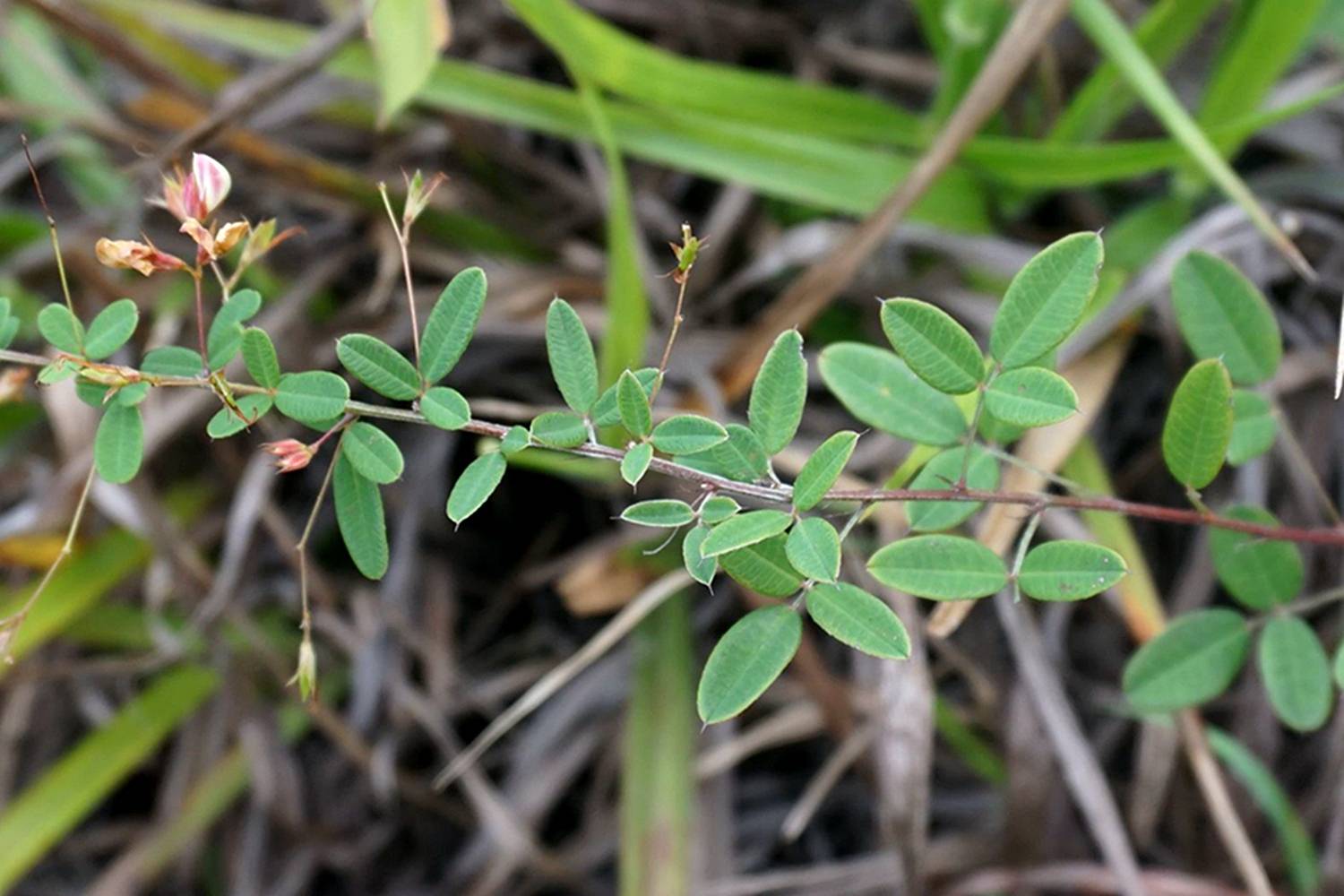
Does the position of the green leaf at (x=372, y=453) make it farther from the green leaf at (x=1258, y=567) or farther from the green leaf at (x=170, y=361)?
the green leaf at (x=1258, y=567)

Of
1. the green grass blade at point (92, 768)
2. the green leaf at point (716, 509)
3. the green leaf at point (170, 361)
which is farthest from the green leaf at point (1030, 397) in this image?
the green grass blade at point (92, 768)

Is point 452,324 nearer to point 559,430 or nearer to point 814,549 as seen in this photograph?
point 559,430

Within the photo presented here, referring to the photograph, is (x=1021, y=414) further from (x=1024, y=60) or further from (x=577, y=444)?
(x=1024, y=60)

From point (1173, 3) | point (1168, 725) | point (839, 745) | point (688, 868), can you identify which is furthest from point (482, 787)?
point (1173, 3)

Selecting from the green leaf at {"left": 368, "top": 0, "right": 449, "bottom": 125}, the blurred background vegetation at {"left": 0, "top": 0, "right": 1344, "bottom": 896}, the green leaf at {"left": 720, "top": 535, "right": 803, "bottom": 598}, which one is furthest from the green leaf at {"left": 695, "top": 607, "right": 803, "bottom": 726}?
the green leaf at {"left": 368, "top": 0, "right": 449, "bottom": 125}

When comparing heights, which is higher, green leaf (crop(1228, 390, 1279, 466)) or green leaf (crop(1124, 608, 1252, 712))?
green leaf (crop(1228, 390, 1279, 466))

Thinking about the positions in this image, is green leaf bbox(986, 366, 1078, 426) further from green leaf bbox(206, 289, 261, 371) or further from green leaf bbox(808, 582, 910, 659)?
green leaf bbox(206, 289, 261, 371)

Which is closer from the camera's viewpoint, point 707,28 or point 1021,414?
point 1021,414

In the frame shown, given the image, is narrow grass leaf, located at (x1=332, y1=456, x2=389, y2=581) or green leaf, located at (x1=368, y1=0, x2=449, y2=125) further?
green leaf, located at (x1=368, y1=0, x2=449, y2=125)
